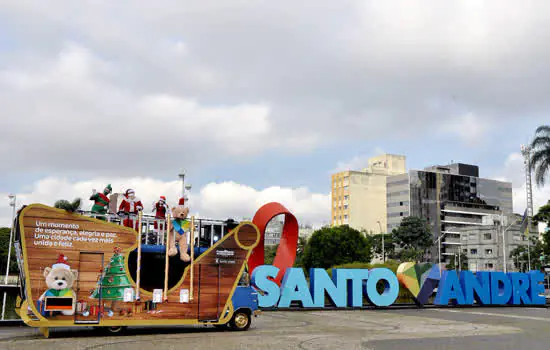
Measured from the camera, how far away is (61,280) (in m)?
18.3

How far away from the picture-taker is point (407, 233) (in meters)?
106

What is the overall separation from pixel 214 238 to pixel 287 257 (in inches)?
468

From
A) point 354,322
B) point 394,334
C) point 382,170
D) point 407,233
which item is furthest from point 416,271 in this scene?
A: point 382,170

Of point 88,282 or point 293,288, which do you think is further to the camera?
point 293,288

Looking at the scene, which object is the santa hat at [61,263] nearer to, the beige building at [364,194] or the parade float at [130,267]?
the parade float at [130,267]

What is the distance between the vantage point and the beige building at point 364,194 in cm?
14275

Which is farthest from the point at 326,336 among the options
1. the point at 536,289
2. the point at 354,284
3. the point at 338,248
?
the point at 338,248

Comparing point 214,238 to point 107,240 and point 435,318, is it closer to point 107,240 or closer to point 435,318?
point 107,240

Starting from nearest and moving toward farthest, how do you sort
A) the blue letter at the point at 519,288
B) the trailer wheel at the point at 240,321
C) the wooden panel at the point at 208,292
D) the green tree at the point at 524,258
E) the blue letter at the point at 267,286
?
the wooden panel at the point at 208,292 < the trailer wheel at the point at 240,321 < the blue letter at the point at 267,286 < the blue letter at the point at 519,288 < the green tree at the point at 524,258

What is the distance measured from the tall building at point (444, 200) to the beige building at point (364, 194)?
303 inches

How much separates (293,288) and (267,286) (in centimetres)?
179

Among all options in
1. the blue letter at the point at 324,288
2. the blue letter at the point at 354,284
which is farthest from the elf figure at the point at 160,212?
the blue letter at the point at 354,284

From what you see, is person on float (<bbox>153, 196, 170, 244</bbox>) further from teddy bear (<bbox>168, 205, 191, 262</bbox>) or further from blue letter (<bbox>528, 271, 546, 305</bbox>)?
blue letter (<bbox>528, 271, 546, 305</bbox>)

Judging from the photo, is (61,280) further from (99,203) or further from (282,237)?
(282,237)
